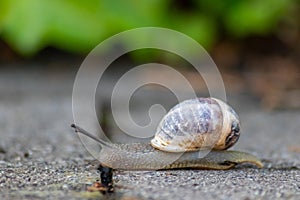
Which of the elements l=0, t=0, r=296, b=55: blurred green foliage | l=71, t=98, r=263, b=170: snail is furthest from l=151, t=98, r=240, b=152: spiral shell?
l=0, t=0, r=296, b=55: blurred green foliage

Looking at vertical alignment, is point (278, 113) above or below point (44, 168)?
above

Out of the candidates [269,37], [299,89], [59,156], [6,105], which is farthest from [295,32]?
[59,156]

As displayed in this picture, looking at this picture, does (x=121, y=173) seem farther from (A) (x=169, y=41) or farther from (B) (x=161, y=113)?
(A) (x=169, y=41)

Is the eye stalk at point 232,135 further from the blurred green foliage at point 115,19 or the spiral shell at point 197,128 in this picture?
the blurred green foliage at point 115,19

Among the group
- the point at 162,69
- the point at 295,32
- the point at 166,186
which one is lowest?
the point at 166,186

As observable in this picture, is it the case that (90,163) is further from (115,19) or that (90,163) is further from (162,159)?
(115,19)

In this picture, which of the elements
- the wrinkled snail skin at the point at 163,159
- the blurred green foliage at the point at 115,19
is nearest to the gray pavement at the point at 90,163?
the wrinkled snail skin at the point at 163,159
